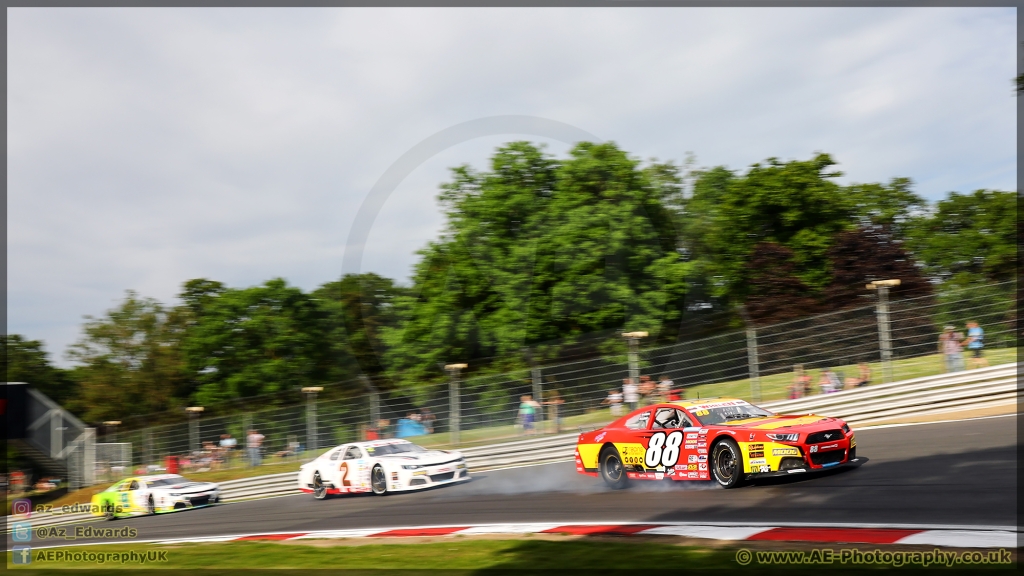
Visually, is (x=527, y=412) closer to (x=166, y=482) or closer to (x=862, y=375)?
(x=862, y=375)

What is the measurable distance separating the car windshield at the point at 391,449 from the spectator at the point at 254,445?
7806 millimetres

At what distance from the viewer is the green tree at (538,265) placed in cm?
2684

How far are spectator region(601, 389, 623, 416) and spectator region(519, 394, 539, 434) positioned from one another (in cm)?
156

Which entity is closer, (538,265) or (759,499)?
(759,499)

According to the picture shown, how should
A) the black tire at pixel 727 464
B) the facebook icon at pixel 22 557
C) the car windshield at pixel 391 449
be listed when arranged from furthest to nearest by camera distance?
the car windshield at pixel 391 449
the facebook icon at pixel 22 557
the black tire at pixel 727 464

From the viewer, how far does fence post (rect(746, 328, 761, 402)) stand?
1644cm

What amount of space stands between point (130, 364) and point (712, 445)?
42.1 m

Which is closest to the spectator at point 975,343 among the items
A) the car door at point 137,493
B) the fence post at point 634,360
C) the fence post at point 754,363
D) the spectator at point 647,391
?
the fence post at point 754,363

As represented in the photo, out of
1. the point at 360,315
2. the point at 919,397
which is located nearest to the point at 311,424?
the point at 919,397

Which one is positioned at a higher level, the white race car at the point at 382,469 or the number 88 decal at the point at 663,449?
the number 88 decal at the point at 663,449

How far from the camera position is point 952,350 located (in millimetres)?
14539

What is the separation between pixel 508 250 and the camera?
1119 inches

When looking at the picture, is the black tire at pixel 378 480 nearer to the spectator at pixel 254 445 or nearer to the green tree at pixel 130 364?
the spectator at pixel 254 445

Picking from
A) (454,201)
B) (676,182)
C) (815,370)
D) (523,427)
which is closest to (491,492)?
(523,427)
